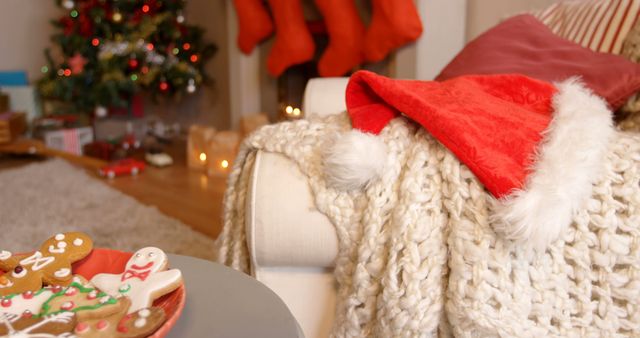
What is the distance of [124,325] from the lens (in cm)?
45

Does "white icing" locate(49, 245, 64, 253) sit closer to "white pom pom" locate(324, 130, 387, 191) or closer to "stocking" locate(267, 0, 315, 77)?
"white pom pom" locate(324, 130, 387, 191)

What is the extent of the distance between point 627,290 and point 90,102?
2.81 metres

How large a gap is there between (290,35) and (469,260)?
1977 millimetres

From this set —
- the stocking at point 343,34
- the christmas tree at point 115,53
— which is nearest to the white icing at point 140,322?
the stocking at point 343,34

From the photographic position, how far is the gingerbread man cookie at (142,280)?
19.9 inches

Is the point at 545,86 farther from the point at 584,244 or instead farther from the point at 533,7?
the point at 533,7

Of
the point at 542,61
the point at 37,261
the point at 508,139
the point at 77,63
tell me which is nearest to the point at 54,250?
the point at 37,261

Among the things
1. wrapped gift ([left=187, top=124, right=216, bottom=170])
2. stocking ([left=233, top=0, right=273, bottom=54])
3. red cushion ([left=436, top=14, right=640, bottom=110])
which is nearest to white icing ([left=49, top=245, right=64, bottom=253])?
red cushion ([left=436, top=14, right=640, bottom=110])

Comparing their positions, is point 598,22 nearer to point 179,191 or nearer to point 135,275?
point 135,275

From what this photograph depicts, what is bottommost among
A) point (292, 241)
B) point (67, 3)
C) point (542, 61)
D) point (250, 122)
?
point (250, 122)

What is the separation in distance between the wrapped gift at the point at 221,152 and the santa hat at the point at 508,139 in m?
1.67

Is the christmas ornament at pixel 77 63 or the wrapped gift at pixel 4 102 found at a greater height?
the christmas ornament at pixel 77 63

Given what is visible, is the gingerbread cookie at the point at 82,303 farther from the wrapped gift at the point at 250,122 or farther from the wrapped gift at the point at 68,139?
the wrapped gift at the point at 68,139

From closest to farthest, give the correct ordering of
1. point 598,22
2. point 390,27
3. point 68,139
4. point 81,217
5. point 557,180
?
1. point 557,180
2. point 598,22
3. point 81,217
4. point 390,27
5. point 68,139
